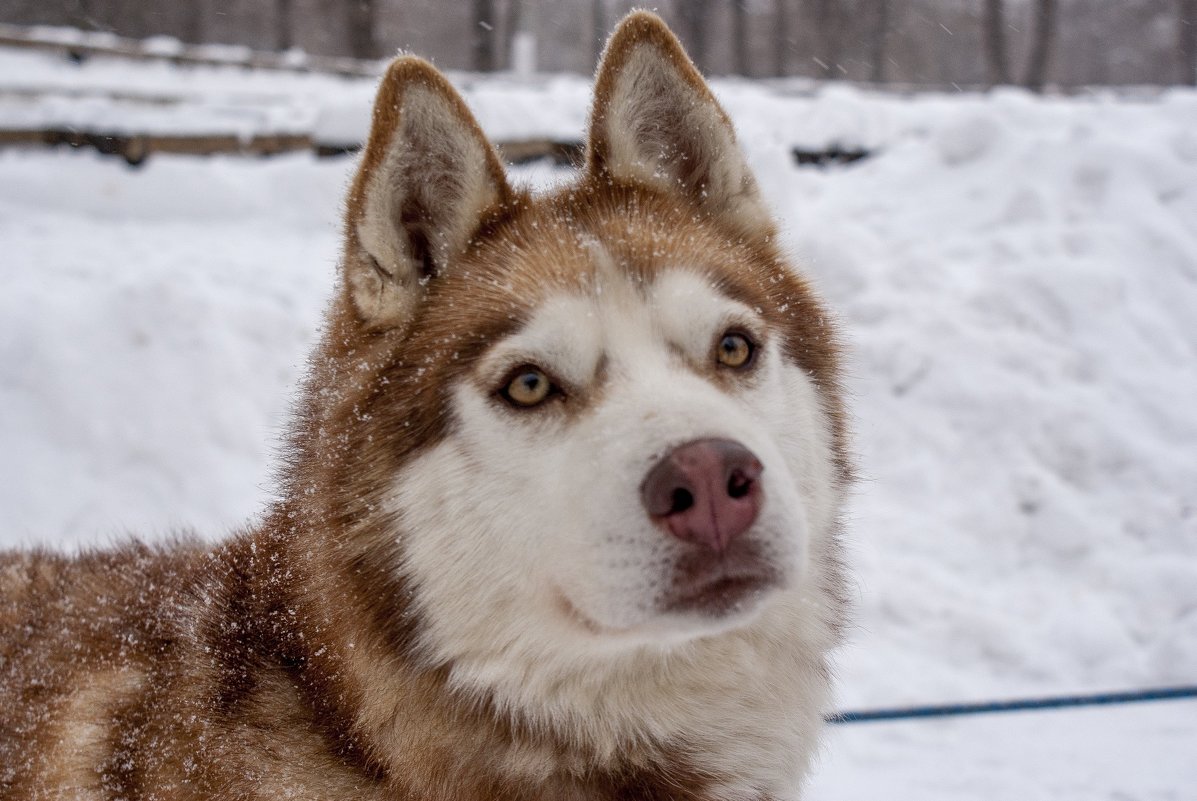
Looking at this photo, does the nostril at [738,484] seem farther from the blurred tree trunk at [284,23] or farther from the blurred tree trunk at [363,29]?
the blurred tree trunk at [284,23]

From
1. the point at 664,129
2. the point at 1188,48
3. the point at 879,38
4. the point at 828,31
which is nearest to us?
the point at 664,129

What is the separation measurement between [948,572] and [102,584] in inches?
149

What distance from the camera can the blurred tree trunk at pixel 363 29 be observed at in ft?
56.8

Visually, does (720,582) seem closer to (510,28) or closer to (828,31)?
(828,31)

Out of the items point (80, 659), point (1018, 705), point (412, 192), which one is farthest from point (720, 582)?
point (1018, 705)

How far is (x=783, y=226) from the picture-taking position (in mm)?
2699

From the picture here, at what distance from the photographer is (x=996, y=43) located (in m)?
21.7

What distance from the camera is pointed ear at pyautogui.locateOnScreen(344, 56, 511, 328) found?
2055mm

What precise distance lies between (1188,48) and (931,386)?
25858 mm

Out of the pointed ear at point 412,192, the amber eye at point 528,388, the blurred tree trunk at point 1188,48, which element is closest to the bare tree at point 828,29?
the blurred tree trunk at point 1188,48

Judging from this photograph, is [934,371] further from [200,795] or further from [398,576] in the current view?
[200,795]

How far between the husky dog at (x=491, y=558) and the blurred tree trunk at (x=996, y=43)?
73.4ft

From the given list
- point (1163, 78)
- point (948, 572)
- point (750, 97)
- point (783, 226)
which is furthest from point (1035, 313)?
point (1163, 78)

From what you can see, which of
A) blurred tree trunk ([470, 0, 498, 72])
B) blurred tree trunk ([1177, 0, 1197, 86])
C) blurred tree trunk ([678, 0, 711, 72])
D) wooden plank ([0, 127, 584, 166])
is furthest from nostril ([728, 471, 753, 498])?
blurred tree trunk ([1177, 0, 1197, 86])
